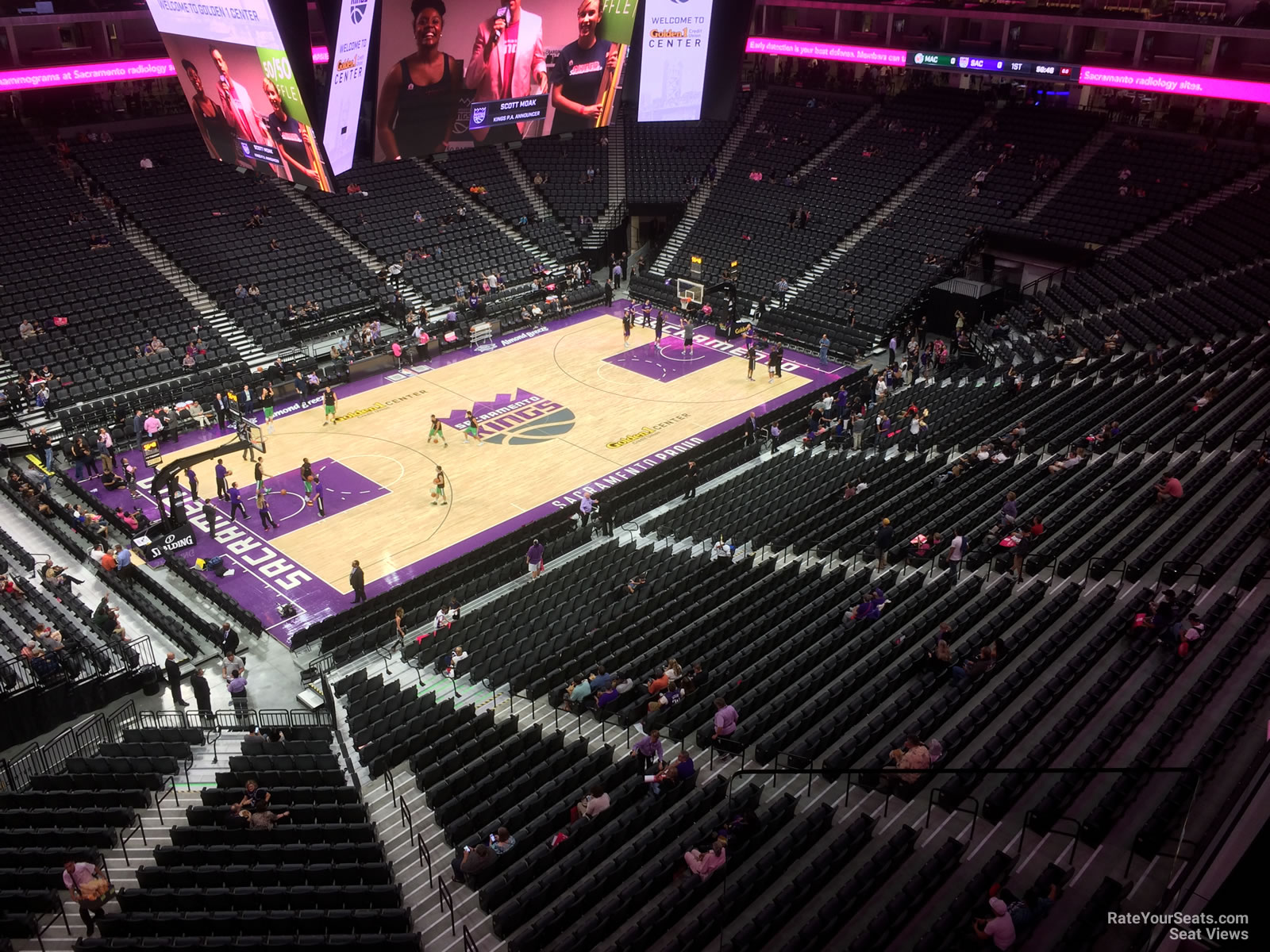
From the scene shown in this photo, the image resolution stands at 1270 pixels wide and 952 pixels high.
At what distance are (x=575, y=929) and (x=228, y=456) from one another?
81.2ft

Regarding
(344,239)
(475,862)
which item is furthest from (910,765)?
(344,239)

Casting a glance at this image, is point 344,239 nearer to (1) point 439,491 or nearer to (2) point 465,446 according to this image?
(2) point 465,446

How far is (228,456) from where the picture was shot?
34062 mm

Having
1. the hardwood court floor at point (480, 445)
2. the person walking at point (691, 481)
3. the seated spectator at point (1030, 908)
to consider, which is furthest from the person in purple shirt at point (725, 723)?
the person walking at point (691, 481)

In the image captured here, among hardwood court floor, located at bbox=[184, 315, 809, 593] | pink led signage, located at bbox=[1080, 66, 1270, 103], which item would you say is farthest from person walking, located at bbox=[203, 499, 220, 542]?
pink led signage, located at bbox=[1080, 66, 1270, 103]

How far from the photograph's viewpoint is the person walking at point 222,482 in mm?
30484

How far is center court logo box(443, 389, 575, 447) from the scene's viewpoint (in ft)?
116

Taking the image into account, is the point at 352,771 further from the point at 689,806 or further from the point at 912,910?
the point at 912,910

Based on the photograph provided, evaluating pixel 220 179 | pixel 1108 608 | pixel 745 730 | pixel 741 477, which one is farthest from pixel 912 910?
pixel 220 179

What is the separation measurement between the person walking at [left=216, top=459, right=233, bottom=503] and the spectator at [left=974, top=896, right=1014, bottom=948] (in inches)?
951

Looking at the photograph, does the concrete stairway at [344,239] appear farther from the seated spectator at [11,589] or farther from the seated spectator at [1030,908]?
the seated spectator at [1030,908]

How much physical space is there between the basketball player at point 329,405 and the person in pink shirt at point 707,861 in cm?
2522

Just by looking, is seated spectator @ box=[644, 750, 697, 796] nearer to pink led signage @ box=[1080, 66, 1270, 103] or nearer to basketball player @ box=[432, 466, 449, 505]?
basketball player @ box=[432, 466, 449, 505]

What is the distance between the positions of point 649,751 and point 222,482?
1870 cm
